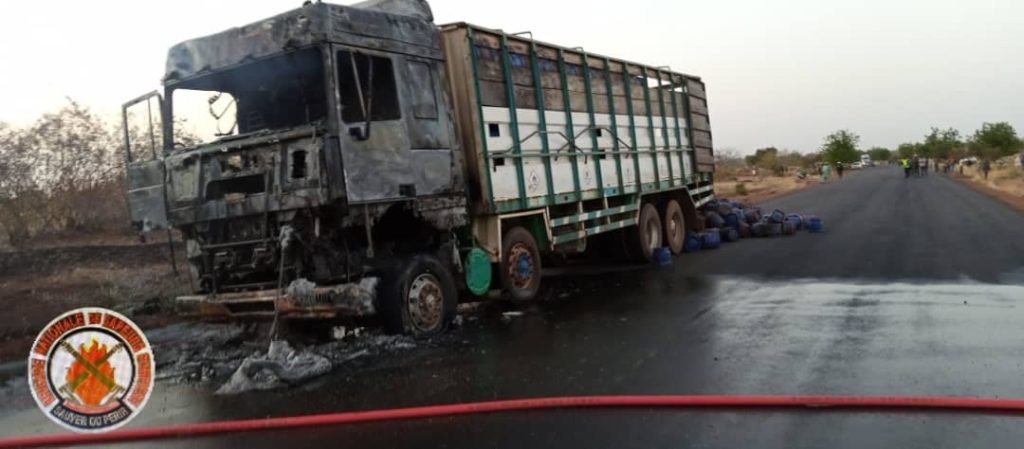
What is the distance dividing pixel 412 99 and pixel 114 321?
15.0 feet

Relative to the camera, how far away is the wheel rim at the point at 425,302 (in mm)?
7262

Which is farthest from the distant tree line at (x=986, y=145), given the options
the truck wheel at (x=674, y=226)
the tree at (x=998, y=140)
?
the truck wheel at (x=674, y=226)

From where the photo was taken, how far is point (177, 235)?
16.1m

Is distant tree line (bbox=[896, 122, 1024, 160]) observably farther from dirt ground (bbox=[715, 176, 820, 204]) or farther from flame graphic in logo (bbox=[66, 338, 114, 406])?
flame graphic in logo (bbox=[66, 338, 114, 406])

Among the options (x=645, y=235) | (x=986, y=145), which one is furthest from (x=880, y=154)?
(x=645, y=235)

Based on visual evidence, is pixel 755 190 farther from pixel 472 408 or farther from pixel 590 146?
pixel 472 408

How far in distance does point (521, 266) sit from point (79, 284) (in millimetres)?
6303

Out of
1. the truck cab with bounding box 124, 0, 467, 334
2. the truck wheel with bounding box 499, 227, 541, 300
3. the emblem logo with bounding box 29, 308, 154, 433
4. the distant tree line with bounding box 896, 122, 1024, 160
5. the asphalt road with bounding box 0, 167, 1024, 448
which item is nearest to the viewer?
the emblem logo with bounding box 29, 308, 154, 433

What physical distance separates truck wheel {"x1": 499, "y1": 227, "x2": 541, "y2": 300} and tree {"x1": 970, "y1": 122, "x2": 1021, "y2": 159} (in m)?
85.2

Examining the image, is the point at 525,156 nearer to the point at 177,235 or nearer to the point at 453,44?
the point at 453,44

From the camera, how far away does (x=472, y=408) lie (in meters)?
4.77

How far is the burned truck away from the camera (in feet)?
22.0

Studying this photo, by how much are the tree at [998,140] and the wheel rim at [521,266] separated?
8532 cm

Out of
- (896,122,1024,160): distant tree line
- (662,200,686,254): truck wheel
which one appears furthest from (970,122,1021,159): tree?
(662,200,686,254): truck wheel
